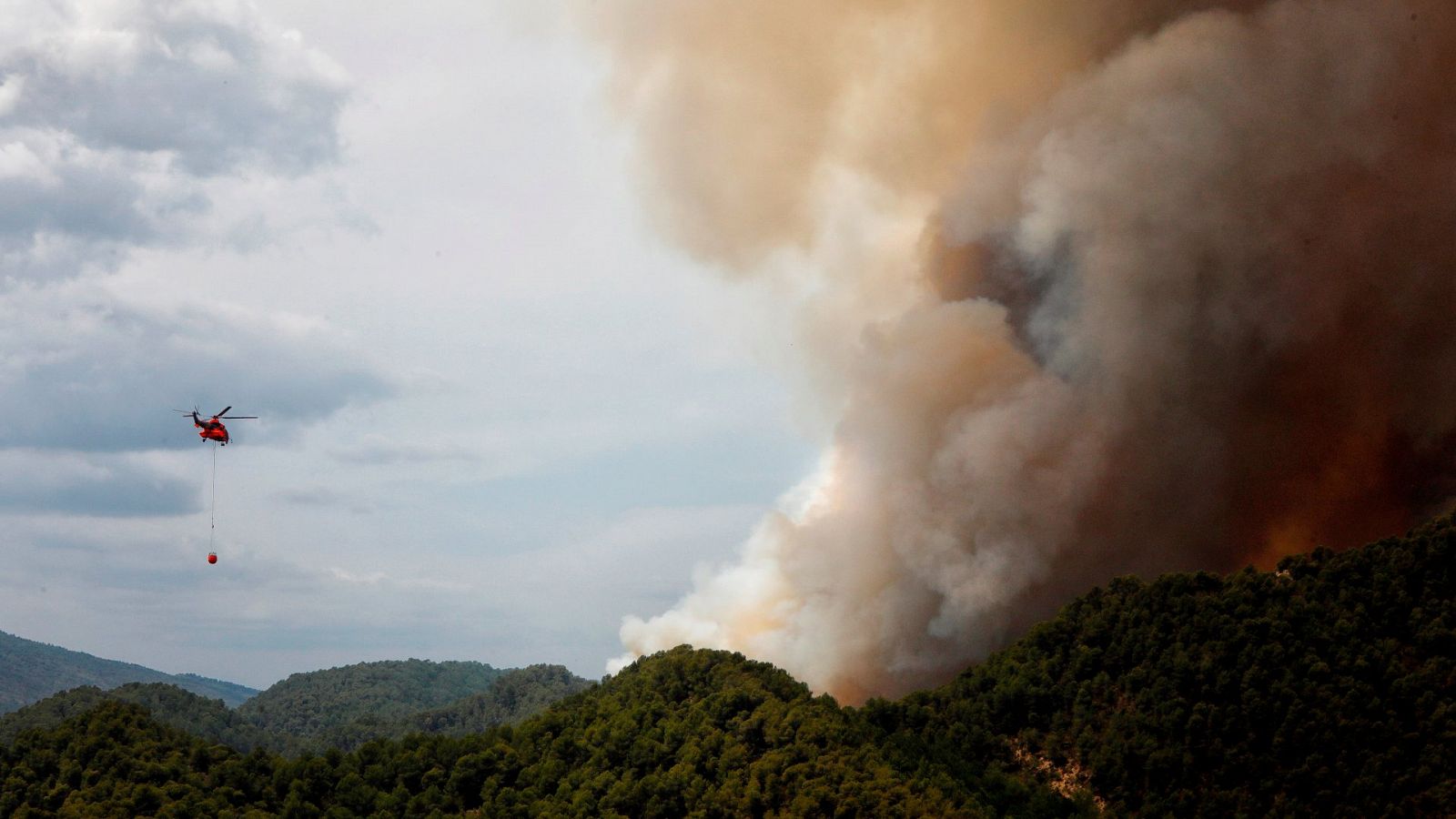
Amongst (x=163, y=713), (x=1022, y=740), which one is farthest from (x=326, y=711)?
(x=1022, y=740)

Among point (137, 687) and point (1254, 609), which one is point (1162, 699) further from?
point (137, 687)

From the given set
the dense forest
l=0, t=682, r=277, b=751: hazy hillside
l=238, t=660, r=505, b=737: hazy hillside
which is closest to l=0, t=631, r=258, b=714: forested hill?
l=238, t=660, r=505, b=737: hazy hillside

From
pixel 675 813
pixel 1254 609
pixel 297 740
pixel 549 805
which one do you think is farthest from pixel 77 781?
pixel 1254 609

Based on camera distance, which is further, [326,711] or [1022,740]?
[326,711]

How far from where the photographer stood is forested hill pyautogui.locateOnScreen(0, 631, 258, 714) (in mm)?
160375

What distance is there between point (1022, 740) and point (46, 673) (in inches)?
6406

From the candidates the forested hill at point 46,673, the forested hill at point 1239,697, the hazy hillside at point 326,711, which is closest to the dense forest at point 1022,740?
the forested hill at point 1239,697

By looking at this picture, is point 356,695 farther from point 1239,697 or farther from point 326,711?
point 1239,697

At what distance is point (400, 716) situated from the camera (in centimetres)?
9575

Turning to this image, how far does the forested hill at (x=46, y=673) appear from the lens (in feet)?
526

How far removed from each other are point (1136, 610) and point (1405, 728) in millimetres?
9728

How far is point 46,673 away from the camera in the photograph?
172 metres

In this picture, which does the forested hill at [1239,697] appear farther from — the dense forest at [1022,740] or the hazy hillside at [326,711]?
the hazy hillside at [326,711]

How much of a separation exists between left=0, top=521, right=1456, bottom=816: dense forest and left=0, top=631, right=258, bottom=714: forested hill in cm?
11462
